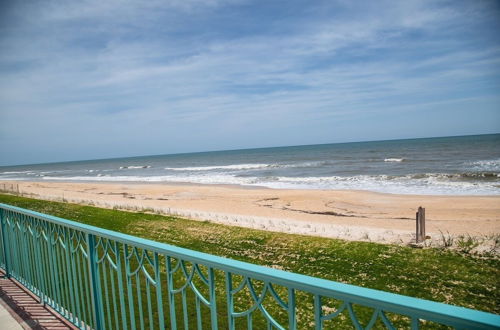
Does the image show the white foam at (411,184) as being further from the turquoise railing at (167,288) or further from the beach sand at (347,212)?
the turquoise railing at (167,288)

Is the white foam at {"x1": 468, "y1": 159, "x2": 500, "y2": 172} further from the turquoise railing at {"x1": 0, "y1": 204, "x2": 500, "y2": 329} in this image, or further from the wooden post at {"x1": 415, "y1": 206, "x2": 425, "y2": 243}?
the turquoise railing at {"x1": 0, "y1": 204, "x2": 500, "y2": 329}

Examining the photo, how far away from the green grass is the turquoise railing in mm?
1526

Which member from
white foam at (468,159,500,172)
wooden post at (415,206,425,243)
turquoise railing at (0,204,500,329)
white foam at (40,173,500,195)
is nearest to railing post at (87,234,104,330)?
turquoise railing at (0,204,500,329)

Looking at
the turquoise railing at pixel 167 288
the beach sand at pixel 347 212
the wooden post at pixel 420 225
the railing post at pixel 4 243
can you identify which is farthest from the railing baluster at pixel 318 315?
the beach sand at pixel 347 212

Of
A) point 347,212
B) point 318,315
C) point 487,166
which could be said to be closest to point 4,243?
point 318,315

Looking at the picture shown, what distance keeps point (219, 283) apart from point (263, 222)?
8.10 metres

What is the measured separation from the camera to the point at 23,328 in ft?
12.5

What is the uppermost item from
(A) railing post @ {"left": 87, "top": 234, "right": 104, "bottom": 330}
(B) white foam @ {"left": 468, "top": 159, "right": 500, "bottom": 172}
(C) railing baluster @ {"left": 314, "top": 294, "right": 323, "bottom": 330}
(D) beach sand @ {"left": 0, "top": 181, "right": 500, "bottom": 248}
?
(C) railing baluster @ {"left": 314, "top": 294, "right": 323, "bottom": 330}

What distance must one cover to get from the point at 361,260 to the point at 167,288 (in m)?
5.61

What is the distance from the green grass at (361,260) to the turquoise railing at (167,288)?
153 centimetres

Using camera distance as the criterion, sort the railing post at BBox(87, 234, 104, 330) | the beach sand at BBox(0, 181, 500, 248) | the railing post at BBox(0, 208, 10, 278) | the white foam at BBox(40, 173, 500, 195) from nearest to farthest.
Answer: the railing post at BBox(87, 234, 104, 330), the railing post at BBox(0, 208, 10, 278), the beach sand at BBox(0, 181, 500, 248), the white foam at BBox(40, 173, 500, 195)

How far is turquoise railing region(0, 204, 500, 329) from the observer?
4.64ft

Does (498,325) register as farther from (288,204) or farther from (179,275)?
(288,204)

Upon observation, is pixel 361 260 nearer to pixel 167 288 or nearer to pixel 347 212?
pixel 167 288
